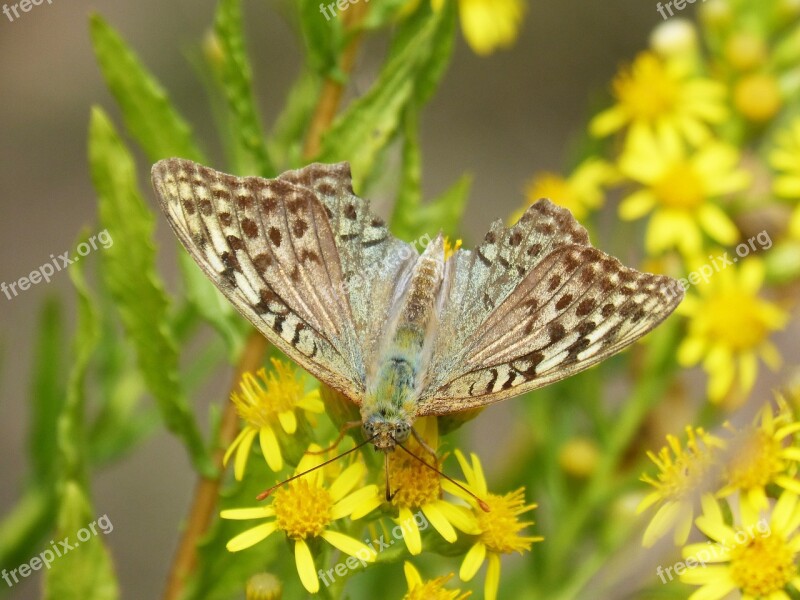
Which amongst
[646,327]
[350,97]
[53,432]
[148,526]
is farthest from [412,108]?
[148,526]

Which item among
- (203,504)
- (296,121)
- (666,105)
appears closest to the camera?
(203,504)

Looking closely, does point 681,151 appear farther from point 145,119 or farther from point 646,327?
point 145,119

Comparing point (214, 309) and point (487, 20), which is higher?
point (487, 20)

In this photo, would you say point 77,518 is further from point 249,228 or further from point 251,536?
point 249,228

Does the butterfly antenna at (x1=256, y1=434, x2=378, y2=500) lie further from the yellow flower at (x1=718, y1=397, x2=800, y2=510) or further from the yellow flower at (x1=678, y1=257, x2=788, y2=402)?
the yellow flower at (x1=678, y1=257, x2=788, y2=402)

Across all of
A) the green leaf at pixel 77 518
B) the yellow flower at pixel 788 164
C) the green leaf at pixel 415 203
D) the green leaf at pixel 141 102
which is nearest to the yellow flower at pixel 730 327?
the yellow flower at pixel 788 164

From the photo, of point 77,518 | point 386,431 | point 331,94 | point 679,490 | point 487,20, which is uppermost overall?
point 487,20

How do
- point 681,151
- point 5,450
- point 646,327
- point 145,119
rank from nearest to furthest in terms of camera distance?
1. point 646,327
2. point 145,119
3. point 681,151
4. point 5,450

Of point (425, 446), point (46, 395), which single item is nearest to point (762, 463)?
point (425, 446)
